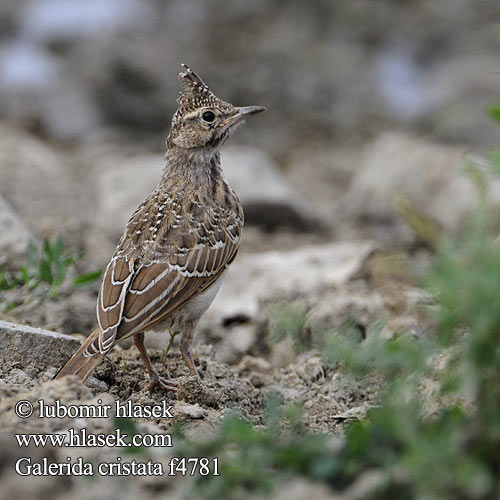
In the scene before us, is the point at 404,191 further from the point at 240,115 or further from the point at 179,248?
the point at 179,248

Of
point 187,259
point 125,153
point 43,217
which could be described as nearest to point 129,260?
point 187,259

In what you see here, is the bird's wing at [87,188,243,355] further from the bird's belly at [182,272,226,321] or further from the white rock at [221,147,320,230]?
the white rock at [221,147,320,230]

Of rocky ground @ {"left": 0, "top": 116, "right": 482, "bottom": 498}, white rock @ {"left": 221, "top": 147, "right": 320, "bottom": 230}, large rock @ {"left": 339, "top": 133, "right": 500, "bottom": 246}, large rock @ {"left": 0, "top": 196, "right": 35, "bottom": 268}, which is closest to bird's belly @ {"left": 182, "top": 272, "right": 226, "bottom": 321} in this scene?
rocky ground @ {"left": 0, "top": 116, "right": 482, "bottom": 498}

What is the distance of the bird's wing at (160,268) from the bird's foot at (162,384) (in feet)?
1.08

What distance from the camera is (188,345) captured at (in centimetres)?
593

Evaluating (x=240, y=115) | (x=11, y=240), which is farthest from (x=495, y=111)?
(x=11, y=240)

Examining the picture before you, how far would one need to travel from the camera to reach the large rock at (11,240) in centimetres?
679

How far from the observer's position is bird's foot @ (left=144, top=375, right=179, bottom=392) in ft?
18.1

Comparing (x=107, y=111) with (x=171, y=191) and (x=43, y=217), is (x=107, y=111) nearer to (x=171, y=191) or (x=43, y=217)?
(x=43, y=217)

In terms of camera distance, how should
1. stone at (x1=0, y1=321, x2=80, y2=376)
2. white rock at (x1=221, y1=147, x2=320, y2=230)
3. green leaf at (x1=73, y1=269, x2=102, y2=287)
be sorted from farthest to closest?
1. white rock at (x1=221, y1=147, x2=320, y2=230)
2. green leaf at (x1=73, y1=269, x2=102, y2=287)
3. stone at (x1=0, y1=321, x2=80, y2=376)

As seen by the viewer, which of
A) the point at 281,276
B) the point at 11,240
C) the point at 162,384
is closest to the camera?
the point at 162,384

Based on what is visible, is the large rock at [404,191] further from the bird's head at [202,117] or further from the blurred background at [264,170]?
the bird's head at [202,117]

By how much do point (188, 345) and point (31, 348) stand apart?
3.50 ft

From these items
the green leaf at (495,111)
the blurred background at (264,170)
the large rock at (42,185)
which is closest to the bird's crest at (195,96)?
the blurred background at (264,170)
